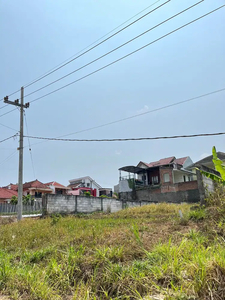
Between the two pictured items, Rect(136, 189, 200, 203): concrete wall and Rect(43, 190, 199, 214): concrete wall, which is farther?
Rect(136, 189, 200, 203): concrete wall

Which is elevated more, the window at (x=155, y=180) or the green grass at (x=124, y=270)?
the window at (x=155, y=180)

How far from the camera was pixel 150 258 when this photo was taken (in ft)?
11.9

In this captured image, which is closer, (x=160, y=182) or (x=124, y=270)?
(x=124, y=270)

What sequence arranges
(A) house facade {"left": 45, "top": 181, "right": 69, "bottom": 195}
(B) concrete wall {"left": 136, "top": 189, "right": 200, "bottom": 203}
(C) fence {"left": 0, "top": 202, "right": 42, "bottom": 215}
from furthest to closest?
(A) house facade {"left": 45, "top": 181, "right": 69, "bottom": 195}
(B) concrete wall {"left": 136, "top": 189, "right": 200, "bottom": 203}
(C) fence {"left": 0, "top": 202, "right": 42, "bottom": 215}

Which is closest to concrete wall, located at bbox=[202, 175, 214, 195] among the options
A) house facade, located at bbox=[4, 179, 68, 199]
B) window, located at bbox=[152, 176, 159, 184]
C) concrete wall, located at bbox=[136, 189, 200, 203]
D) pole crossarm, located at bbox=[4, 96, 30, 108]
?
pole crossarm, located at bbox=[4, 96, 30, 108]

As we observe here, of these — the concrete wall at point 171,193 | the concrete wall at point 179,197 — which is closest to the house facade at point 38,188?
the concrete wall at point 171,193

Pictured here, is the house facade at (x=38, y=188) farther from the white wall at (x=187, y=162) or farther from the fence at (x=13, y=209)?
the white wall at (x=187, y=162)

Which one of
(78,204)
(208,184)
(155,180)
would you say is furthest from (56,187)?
(208,184)

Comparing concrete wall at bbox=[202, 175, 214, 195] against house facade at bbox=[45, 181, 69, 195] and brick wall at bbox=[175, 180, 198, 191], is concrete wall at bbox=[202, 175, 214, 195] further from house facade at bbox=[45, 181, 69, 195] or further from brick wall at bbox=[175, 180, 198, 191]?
house facade at bbox=[45, 181, 69, 195]

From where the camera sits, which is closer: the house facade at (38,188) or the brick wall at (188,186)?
the brick wall at (188,186)

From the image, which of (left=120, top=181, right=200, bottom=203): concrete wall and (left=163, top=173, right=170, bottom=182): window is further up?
(left=163, top=173, right=170, bottom=182): window

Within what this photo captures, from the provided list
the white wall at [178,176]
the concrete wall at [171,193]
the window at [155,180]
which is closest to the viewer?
the concrete wall at [171,193]

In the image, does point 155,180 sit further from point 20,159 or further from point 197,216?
point 197,216

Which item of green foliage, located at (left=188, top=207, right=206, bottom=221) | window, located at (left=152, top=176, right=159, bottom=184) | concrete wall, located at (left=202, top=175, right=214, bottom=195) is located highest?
window, located at (left=152, top=176, right=159, bottom=184)
